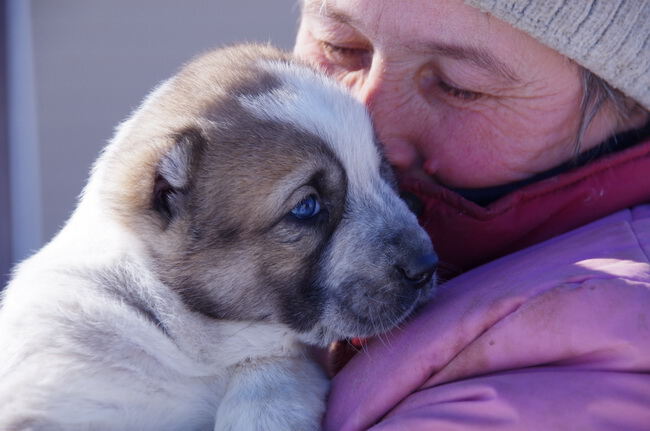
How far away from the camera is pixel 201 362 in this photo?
217 cm

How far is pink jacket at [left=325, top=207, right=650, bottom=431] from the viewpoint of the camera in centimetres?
165

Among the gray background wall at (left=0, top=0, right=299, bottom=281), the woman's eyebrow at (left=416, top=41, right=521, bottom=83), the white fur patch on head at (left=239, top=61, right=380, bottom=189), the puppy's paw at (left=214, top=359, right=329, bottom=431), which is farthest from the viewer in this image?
the gray background wall at (left=0, top=0, right=299, bottom=281)

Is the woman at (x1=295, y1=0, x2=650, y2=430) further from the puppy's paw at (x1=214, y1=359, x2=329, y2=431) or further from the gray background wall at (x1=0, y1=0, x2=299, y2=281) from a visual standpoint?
the gray background wall at (x1=0, y1=0, x2=299, y2=281)

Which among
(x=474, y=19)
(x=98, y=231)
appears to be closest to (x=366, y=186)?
(x=474, y=19)

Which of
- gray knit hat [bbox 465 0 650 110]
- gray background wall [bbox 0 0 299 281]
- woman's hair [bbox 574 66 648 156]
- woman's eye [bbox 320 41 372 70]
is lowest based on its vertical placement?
gray background wall [bbox 0 0 299 281]

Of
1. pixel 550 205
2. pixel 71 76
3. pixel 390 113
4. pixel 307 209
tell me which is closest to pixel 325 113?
pixel 307 209

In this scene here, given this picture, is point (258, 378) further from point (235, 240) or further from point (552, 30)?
point (552, 30)

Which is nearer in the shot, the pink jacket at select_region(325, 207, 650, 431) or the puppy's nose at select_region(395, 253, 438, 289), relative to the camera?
the pink jacket at select_region(325, 207, 650, 431)

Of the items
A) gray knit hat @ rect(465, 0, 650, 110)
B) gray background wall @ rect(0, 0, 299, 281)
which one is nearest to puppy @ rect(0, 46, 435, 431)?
gray knit hat @ rect(465, 0, 650, 110)

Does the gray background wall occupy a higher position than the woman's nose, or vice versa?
the woman's nose

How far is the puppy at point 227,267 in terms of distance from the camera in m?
2.10

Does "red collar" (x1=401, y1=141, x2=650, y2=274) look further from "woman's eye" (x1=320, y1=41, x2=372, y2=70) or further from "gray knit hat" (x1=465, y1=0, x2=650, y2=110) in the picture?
"woman's eye" (x1=320, y1=41, x2=372, y2=70)

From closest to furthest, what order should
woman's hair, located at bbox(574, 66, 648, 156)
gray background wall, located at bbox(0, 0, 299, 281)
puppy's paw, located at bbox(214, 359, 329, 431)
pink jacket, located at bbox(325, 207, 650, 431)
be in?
1. pink jacket, located at bbox(325, 207, 650, 431)
2. puppy's paw, located at bbox(214, 359, 329, 431)
3. woman's hair, located at bbox(574, 66, 648, 156)
4. gray background wall, located at bbox(0, 0, 299, 281)

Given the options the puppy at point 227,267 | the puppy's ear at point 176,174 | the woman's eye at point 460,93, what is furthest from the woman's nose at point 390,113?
the puppy's ear at point 176,174
